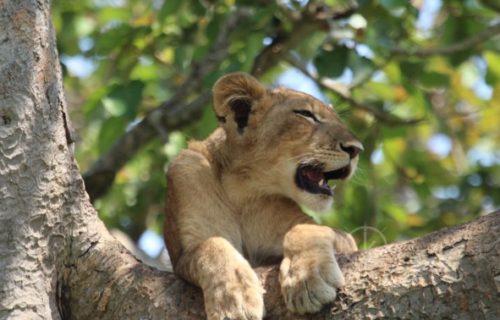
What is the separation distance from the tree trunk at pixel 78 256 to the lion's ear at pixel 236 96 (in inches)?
56.7

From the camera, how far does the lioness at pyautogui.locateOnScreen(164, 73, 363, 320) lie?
4.77 m

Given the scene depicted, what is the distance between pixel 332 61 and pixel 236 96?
1.57m

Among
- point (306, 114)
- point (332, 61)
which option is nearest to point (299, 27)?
point (332, 61)

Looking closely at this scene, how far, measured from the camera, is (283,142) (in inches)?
233

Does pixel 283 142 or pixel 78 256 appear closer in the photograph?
pixel 78 256

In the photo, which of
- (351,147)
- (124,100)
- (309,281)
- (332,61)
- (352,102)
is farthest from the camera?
(352,102)

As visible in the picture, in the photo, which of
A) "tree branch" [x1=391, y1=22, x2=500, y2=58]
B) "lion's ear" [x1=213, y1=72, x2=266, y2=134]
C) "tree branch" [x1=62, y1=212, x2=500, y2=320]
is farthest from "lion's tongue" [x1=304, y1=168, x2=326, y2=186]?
"tree branch" [x1=391, y1=22, x2=500, y2=58]

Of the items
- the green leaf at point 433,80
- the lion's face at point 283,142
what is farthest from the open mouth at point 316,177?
the green leaf at point 433,80

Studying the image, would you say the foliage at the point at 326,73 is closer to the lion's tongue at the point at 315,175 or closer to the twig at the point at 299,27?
the twig at the point at 299,27

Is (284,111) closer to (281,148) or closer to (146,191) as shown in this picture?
(281,148)

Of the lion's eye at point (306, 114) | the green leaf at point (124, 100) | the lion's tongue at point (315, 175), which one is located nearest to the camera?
the lion's tongue at point (315, 175)

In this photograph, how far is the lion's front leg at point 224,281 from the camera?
437cm

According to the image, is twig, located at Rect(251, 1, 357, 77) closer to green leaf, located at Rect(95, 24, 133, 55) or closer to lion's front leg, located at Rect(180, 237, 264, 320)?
green leaf, located at Rect(95, 24, 133, 55)

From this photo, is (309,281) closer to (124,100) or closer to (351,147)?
(351,147)
